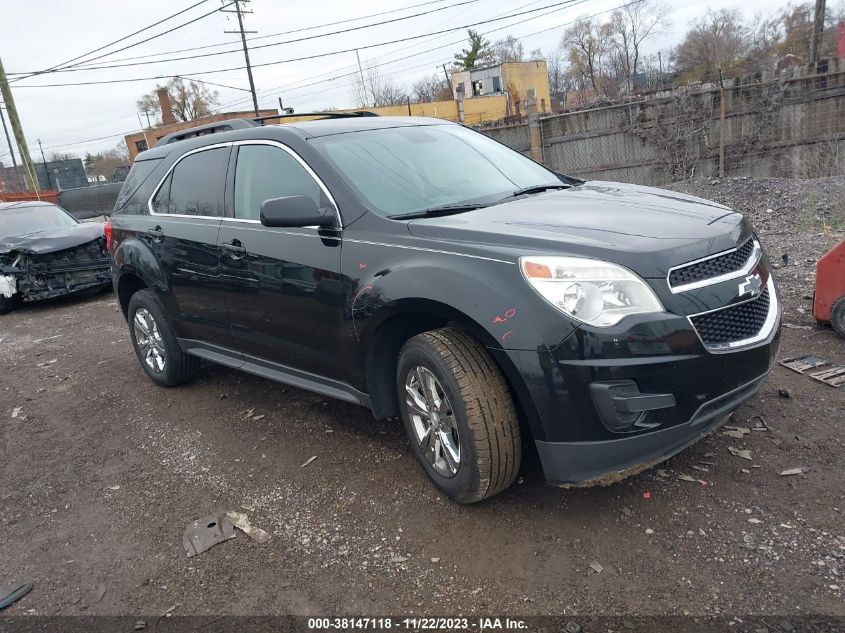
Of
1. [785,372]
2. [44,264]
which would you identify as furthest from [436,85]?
[785,372]

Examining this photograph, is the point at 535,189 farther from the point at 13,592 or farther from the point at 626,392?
the point at 13,592

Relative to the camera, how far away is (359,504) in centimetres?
322

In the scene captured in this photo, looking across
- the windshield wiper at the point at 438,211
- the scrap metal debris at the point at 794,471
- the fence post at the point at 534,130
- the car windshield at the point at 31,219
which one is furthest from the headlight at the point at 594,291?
the fence post at the point at 534,130

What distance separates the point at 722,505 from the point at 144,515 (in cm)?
292

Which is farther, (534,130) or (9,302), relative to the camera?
(534,130)

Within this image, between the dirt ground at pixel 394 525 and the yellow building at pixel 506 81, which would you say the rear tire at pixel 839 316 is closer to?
the dirt ground at pixel 394 525

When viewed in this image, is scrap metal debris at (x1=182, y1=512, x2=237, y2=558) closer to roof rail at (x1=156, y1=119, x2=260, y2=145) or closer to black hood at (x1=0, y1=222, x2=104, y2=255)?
roof rail at (x1=156, y1=119, x2=260, y2=145)

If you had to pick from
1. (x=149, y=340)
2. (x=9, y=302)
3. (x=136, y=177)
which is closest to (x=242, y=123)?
(x=136, y=177)

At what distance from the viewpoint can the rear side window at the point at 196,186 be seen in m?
4.21

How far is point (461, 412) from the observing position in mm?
2738

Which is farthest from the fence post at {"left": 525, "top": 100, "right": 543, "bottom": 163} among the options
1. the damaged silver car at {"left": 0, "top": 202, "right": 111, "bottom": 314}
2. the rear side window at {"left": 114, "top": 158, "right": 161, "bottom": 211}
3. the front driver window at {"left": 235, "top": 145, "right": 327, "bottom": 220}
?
the front driver window at {"left": 235, "top": 145, "right": 327, "bottom": 220}

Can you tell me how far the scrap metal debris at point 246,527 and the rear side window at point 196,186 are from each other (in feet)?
6.37

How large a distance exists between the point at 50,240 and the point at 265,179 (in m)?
7.35

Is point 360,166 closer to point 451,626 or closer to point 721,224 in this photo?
point 721,224
